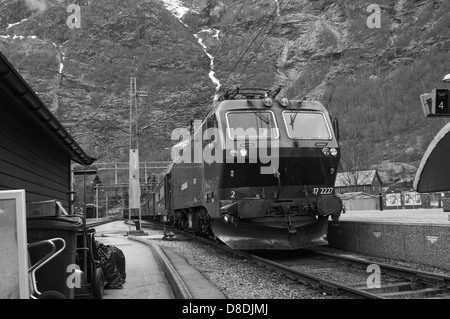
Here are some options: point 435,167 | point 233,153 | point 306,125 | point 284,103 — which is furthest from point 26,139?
point 435,167

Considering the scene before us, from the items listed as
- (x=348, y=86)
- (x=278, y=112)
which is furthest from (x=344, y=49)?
(x=278, y=112)

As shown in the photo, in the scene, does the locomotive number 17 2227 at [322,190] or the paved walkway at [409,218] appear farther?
the paved walkway at [409,218]


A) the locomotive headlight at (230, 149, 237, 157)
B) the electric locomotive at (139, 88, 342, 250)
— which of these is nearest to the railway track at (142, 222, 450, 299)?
the electric locomotive at (139, 88, 342, 250)

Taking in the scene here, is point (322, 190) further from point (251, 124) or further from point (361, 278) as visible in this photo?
point (361, 278)

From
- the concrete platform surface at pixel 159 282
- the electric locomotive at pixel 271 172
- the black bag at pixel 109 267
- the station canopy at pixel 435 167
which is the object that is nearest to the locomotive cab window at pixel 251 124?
the electric locomotive at pixel 271 172

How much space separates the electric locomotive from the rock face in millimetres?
75047

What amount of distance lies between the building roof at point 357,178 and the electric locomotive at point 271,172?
54.0 meters

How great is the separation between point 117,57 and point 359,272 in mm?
126011

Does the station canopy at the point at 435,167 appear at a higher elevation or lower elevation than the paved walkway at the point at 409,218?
higher

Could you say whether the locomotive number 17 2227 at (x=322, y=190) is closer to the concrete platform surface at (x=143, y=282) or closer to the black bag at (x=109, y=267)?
the concrete platform surface at (x=143, y=282)

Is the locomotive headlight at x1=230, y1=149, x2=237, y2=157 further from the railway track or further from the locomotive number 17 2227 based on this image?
the railway track

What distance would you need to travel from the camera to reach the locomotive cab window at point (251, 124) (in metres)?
9.84

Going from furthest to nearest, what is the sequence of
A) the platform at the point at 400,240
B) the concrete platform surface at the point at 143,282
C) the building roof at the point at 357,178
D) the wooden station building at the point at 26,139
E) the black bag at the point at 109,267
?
the building roof at the point at 357,178
the platform at the point at 400,240
the black bag at the point at 109,267
the concrete platform surface at the point at 143,282
the wooden station building at the point at 26,139
